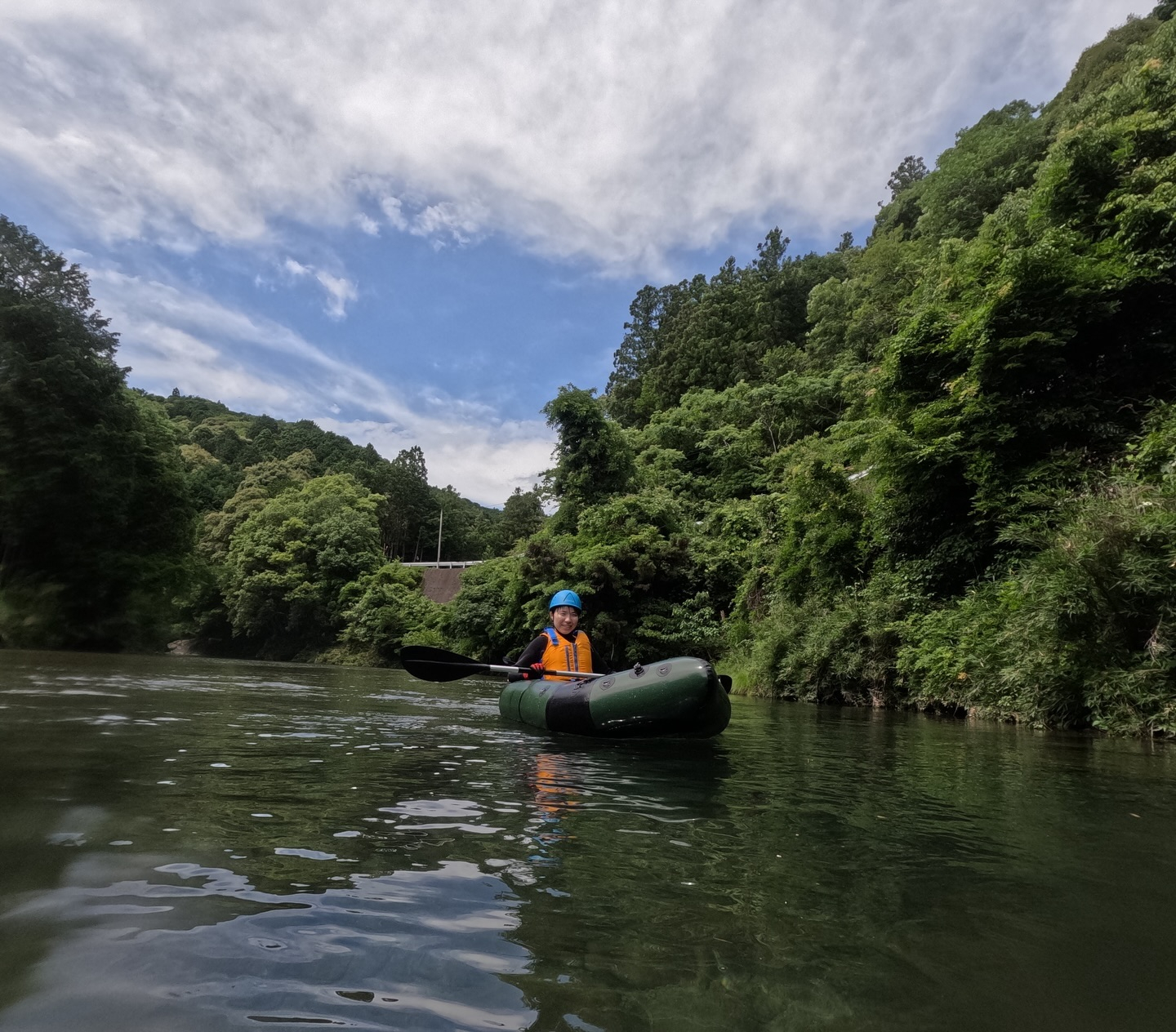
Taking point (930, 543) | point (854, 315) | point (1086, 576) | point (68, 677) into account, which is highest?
point (854, 315)

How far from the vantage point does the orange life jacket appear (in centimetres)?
712

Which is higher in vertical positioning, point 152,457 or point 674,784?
point 152,457

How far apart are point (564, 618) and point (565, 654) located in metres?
0.35

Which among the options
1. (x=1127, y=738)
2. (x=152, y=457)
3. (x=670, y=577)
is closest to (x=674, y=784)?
(x=1127, y=738)

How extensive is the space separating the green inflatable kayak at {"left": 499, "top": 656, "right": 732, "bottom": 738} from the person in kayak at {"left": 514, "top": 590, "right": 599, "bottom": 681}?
3.77 feet

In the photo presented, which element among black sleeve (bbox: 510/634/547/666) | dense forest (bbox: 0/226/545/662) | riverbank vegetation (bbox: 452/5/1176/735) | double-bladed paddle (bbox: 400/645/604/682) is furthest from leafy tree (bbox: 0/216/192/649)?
black sleeve (bbox: 510/634/547/666)

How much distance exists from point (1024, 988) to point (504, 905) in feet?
4.11

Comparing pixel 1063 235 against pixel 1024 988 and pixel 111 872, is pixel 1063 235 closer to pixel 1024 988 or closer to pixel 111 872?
pixel 1024 988

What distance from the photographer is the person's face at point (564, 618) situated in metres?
7.18

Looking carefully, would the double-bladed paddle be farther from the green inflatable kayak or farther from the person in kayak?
the green inflatable kayak

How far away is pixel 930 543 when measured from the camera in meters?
11.2

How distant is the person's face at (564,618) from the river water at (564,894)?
2669 mm

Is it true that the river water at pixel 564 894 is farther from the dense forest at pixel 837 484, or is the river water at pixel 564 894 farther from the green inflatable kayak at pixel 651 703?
the dense forest at pixel 837 484

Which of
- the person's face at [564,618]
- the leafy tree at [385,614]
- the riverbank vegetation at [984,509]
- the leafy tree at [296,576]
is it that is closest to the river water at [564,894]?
the person's face at [564,618]
